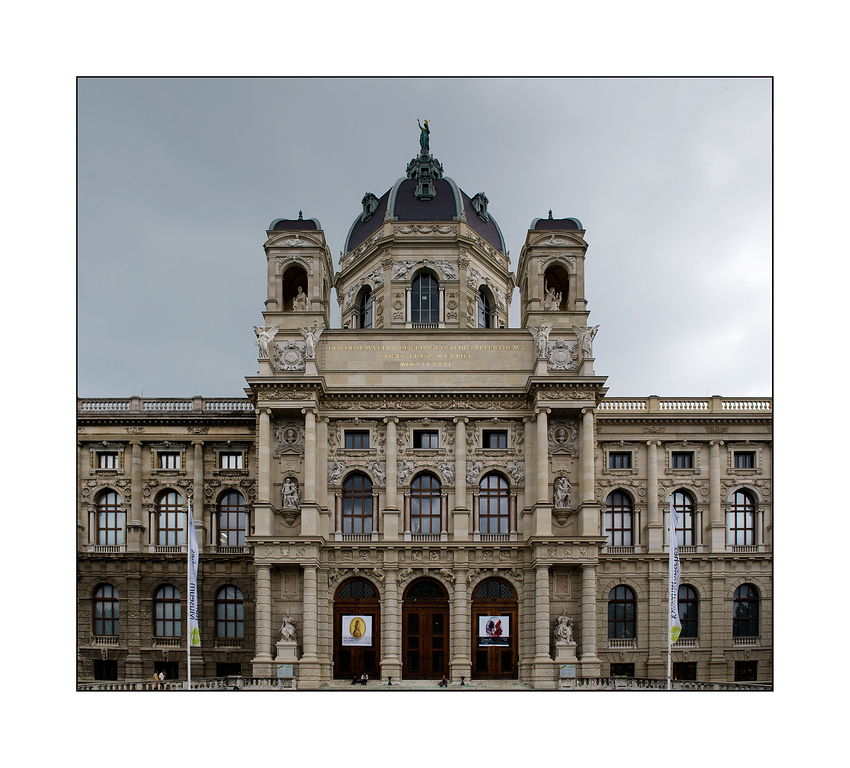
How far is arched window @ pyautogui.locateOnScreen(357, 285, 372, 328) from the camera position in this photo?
179 feet

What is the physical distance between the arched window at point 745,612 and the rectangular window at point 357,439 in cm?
2103

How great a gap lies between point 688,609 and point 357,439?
64.4 ft

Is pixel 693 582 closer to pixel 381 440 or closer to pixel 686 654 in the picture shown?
pixel 686 654

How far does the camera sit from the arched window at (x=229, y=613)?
48094mm

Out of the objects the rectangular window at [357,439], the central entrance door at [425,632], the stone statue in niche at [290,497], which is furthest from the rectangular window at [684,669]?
the stone statue in niche at [290,497]

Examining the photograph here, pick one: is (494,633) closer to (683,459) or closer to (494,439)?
(494,439)

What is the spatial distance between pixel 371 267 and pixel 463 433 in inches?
534

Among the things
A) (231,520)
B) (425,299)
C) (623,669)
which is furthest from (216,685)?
(425,299)

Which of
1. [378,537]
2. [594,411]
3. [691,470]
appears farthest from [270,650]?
[691,470]

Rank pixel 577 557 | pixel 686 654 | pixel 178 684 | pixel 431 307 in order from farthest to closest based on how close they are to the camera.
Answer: pixel 431 307
pixel 686 654
pixel 577 557
pixel 178 684

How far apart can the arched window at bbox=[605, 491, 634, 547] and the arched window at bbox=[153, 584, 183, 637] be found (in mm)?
23061

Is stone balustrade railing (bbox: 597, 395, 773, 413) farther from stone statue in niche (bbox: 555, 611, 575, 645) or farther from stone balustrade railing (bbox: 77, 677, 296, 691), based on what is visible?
stone balustrade railing (bbox: 77, 677, 296, 691)

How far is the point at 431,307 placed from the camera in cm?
5241

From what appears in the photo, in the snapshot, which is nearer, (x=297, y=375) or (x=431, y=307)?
(x=297, y=375)
